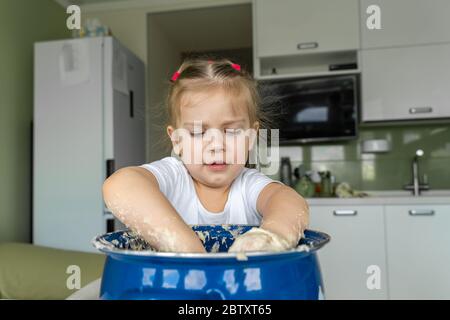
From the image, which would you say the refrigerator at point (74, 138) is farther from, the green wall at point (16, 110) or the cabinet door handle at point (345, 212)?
the cabinet door handle at point (345, 212)

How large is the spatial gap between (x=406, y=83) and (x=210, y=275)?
94.7 inches

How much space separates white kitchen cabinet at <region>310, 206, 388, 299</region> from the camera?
80.5 inches

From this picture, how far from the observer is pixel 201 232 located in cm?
58

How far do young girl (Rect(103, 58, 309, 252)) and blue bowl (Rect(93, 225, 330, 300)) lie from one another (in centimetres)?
3

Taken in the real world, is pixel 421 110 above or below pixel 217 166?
above

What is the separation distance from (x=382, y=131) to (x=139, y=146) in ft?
5.69

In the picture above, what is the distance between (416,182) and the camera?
244 cm

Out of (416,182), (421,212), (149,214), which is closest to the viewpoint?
(149,214)

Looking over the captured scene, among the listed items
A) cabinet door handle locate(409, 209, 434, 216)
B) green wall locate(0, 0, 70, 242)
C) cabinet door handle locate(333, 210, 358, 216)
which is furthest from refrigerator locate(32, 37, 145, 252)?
cabinet door handle locate(409, 209, 434, 216)

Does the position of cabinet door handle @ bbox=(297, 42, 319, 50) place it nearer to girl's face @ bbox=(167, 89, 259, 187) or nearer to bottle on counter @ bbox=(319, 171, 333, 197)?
bottle on counter @ bbox=(319, 171, 333, 197)

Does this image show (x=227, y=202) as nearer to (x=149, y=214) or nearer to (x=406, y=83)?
(x=149, y=214)

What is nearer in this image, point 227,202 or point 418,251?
point 227,202

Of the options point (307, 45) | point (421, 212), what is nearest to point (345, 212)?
point (421, 212)
